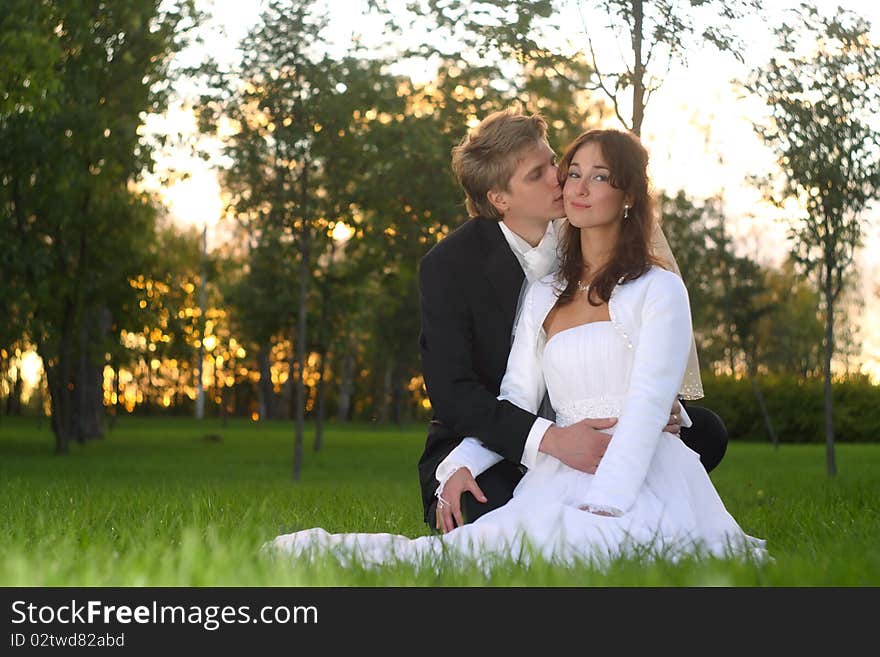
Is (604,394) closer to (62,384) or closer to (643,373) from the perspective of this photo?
(643,373)

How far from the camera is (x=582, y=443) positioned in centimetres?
498

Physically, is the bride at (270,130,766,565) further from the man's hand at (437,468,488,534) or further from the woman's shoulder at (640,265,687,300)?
the man's hand at (437,468,488,534)

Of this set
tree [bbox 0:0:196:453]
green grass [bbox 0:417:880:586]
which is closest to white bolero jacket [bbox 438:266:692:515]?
green grass [bbox 0:417:880:586]

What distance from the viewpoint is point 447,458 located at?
546 centimetres

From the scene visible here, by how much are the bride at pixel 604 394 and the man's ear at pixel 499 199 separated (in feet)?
1.84

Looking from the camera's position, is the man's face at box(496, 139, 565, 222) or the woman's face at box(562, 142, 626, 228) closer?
the woman's face at box(562, 142, 626, 228)

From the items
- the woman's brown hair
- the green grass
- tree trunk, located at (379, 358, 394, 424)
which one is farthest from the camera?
tree trunk, located at (379, 358, 394, 424)

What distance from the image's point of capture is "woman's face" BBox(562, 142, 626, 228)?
5191 millimetres

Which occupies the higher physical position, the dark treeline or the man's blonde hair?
the dark treeline

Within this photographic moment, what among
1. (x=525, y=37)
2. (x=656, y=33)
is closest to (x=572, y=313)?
(x=656, y=33)

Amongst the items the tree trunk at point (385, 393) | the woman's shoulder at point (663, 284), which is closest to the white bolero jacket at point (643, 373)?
the woman's shoulder at point (663, 284)

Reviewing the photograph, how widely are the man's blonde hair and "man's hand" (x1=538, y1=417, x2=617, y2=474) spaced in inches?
60.6

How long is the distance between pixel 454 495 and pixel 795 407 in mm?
40751

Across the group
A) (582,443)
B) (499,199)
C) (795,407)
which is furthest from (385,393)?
(582,443)
